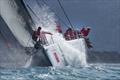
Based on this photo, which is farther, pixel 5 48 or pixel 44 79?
pixel 5 48

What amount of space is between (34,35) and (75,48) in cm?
327

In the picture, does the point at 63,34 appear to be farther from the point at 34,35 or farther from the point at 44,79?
the point at 44,79

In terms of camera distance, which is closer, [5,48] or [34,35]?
[34,35]

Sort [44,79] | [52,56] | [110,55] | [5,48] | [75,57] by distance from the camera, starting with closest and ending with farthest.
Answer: [44,79], [52,56], [75,57], [5,48], [110,55]

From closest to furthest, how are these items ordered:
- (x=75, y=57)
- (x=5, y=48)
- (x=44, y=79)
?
(x=44, y=79) < (x=75, y=57) < (x=5, y=48)

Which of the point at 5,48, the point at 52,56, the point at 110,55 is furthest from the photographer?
the point at 110,55

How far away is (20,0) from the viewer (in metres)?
36.9

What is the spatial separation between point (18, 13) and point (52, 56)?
15.9ft

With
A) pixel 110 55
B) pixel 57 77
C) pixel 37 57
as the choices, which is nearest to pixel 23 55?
pixel 37 57

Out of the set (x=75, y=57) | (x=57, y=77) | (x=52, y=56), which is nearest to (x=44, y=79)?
(x=57, y=77)

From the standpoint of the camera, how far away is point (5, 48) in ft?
130

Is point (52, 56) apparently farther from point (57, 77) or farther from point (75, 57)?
point (57, 77)

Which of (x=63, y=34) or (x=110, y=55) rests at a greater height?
(x=63, y=34)

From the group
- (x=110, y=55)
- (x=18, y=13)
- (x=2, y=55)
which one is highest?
(x=18, y=13)
